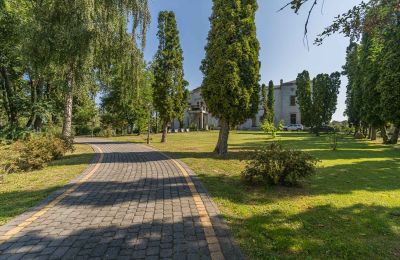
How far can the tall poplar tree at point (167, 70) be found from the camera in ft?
93.1

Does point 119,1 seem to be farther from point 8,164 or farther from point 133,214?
point 133,214

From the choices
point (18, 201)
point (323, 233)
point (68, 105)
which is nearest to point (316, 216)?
point (323, 233)

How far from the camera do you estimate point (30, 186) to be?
807cm

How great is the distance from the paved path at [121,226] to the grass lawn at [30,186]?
1.11 ft

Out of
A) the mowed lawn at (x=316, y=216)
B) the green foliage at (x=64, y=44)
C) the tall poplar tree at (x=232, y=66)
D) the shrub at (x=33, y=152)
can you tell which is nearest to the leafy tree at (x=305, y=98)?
the tall poplar tree at (x=232, y=66)

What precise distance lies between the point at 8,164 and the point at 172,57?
69.1 ft

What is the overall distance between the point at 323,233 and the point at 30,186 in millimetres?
7620

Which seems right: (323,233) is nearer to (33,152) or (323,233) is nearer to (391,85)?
(33,152)

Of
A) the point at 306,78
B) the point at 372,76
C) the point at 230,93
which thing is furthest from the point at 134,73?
the point at 306,78

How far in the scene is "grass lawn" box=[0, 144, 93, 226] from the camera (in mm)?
6027

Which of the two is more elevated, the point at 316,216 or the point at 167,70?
the point at 167,70

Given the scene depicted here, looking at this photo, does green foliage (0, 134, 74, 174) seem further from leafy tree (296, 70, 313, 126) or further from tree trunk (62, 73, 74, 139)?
leafy tree (296, 70, 313, 126)

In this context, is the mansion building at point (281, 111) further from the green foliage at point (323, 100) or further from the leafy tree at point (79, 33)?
the leafy tree at point (79, 33)

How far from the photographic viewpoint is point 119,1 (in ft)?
49.4
